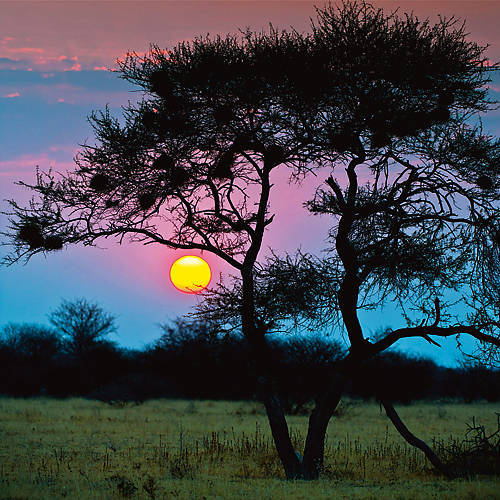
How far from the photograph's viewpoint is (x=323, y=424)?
1292cm

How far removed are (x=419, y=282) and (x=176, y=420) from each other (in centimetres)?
1655

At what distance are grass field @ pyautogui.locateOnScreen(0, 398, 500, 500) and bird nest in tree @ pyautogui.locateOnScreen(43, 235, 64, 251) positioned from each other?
4157 mm

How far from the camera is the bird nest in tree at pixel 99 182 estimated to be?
1366cm

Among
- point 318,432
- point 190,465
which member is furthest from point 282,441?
point 190,465

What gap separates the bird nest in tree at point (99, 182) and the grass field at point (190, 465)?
5.33 meters

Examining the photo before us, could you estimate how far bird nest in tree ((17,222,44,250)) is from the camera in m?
13.6

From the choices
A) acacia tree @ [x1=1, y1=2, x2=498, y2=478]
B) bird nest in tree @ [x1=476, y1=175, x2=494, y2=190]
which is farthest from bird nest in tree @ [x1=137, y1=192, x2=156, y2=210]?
bird nest in tree @ [x1=476, y1=175, x2=494, y2=190]

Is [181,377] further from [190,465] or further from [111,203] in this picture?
[111,203]

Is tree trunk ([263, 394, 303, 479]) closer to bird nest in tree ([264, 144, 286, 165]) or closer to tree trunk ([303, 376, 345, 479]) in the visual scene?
tree trunk ([303, 376, 345, 479])

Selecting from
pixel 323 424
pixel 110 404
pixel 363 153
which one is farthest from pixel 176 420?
pixel 363 153

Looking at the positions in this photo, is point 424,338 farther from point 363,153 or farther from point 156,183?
point 156,183

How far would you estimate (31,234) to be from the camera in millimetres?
13570

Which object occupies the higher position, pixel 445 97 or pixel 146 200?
pixel 445 97

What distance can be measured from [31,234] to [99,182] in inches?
64.1
